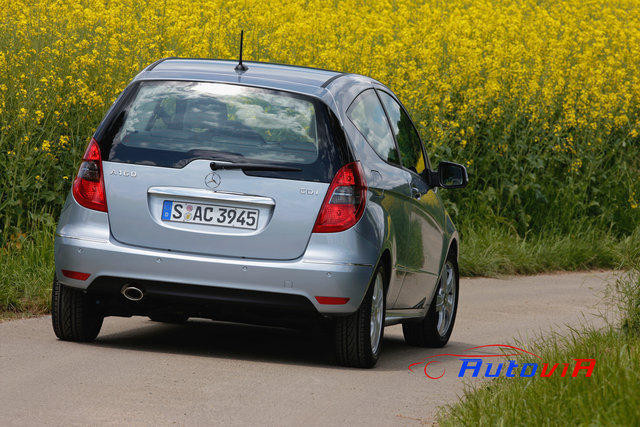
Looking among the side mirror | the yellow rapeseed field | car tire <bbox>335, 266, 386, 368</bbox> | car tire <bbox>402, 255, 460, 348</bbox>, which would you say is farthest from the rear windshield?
the yellow rapeseed field

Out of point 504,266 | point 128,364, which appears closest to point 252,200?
point 128,364

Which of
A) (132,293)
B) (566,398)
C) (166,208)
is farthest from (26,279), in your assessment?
(566,398)

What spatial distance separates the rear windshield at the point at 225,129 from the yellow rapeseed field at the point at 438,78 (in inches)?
167

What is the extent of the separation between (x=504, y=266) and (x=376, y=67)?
341cm

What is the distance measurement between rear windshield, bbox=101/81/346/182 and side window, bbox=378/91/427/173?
54.9 inches

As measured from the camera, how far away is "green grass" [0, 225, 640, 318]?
10.2m

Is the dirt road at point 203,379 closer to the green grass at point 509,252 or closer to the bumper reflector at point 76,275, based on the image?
the bumper reflector at point 76,275

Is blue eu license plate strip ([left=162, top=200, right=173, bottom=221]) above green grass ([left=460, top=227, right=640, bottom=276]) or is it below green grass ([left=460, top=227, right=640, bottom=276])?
above

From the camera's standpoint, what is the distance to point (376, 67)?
16.8m

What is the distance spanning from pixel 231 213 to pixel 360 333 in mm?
1031

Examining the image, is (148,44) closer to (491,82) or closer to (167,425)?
(491,82)

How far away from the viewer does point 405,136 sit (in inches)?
362

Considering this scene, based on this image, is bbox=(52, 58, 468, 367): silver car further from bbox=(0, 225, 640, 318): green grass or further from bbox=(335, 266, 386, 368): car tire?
bbox=(0, 225, 640, 318): green grass

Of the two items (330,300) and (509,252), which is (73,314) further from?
(509,252)
